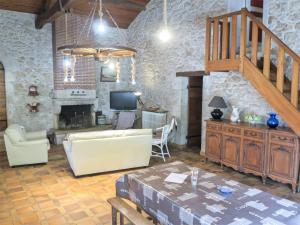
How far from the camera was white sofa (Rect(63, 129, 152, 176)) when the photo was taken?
456 centimetres

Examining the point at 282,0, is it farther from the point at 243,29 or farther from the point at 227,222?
the point at 227,222

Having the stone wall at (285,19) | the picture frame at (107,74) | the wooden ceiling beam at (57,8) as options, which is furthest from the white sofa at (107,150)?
the picture frame at (107,74)

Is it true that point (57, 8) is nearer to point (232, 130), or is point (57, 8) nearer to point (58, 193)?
point (58, 193)

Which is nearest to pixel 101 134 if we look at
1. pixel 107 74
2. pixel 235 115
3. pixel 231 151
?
pixel 231 151

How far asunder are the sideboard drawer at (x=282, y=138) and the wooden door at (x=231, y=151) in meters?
0.67

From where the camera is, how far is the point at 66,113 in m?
8.27

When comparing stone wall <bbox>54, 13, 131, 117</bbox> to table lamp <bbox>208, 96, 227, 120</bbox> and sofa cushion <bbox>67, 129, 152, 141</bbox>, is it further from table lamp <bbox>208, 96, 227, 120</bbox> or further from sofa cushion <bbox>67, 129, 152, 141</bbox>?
table lamp <bbox>208, 96, 227, 120</bbox>

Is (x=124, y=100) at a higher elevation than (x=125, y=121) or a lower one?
higher

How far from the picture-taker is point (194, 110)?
23.1 ft

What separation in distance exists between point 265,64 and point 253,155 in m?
1.61

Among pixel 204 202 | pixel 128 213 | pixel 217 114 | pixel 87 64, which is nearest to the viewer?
pixel 204 202

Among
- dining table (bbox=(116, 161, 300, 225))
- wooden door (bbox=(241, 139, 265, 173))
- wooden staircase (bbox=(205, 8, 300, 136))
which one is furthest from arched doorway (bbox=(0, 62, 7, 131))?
wooden door (bbox=(241, 139, 265, 173))

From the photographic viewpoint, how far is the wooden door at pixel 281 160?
402 cm

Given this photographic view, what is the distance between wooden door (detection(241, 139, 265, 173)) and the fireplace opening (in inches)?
211
